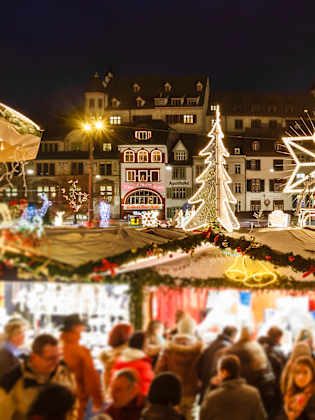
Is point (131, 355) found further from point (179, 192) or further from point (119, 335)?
point (179, 192)

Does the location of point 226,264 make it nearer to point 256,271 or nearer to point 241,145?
point 256,271

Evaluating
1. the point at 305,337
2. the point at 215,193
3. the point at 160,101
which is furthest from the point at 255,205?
the point at 305,337

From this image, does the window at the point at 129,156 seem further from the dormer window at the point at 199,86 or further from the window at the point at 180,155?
the dormer window at the point at 199,86

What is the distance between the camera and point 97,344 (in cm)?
649

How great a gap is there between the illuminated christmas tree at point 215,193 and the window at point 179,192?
3172cm

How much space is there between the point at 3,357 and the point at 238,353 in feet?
9.78

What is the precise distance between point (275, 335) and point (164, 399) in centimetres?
197

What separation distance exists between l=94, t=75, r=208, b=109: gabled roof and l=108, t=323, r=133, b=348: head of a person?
156 feet

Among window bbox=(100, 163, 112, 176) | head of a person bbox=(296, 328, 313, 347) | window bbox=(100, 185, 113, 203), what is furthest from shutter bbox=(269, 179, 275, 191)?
head of a person bbox=(296, 328, 313, 347)

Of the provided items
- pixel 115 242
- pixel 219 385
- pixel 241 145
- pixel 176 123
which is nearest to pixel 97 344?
pixel 219 385

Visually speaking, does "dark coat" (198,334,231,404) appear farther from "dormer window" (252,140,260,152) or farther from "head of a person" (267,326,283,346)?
"dormer window" (252,140,260,152)

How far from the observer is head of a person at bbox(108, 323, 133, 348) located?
6.28 meters

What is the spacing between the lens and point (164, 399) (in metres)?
5.14

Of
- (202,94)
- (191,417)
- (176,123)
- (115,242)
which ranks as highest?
(202,94)
